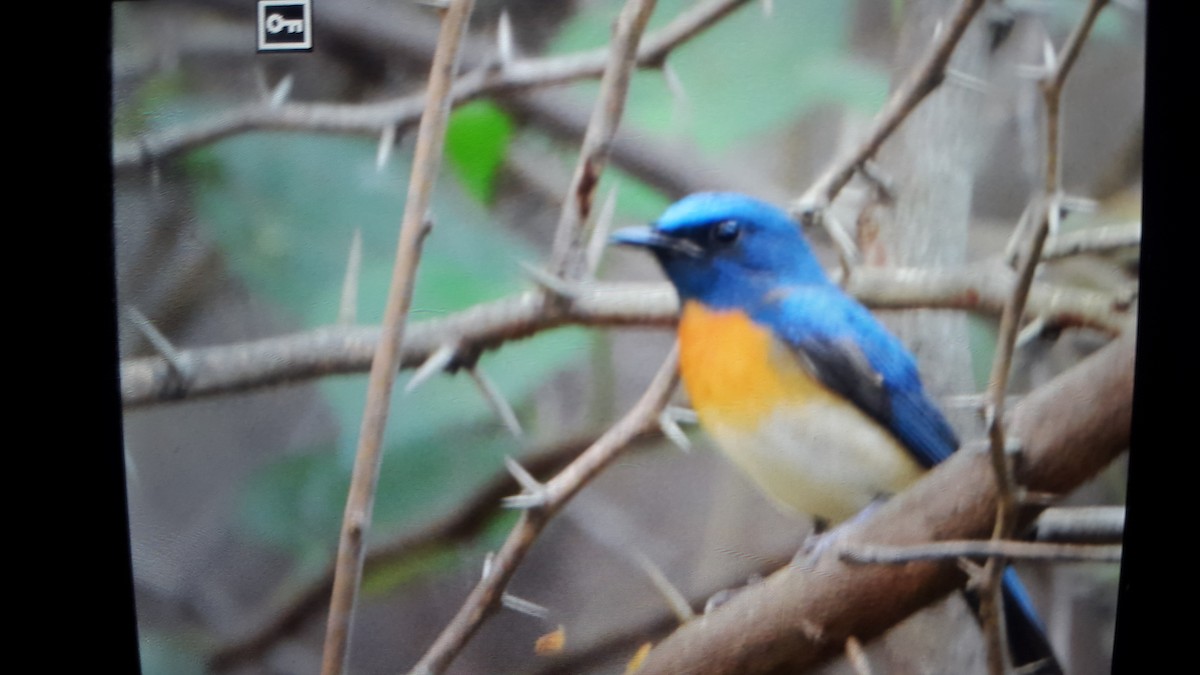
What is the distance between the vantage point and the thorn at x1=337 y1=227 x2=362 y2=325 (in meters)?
1.16

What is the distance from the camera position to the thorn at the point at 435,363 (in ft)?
3.69

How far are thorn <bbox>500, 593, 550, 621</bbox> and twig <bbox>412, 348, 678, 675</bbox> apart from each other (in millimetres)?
A: 11

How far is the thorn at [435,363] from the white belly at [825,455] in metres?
0.30

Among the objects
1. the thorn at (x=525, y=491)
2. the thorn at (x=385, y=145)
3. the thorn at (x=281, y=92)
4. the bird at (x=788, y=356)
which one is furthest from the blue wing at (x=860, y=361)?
the thorn at (x=281, y=92)

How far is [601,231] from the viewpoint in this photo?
1097 millimetres

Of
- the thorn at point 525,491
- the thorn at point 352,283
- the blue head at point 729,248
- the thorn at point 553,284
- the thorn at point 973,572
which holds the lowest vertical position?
the thorn at point 525,491

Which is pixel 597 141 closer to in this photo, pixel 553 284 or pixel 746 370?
pixel 553 284

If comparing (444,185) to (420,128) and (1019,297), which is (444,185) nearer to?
(420,128)

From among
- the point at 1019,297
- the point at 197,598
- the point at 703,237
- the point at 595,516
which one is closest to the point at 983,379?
the point at 1019,297

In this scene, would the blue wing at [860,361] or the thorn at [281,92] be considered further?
the thorn at [281,92]

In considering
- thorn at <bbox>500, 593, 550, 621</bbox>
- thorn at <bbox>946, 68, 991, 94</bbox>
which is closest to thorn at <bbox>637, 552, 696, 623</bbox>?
thorn at <bbox>500, 593, 550, 621</bbox>

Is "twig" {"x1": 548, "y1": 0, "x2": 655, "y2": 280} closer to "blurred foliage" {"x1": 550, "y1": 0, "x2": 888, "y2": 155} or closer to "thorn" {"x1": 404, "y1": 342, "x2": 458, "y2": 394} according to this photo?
"blurred foliage" {"x1": 550, "y1": 0, "x2": 888, "y2": 155}

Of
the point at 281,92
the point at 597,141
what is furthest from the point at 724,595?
the point at 281,92

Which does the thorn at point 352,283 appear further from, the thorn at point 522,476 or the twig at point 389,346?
the thorn at point 522,476
